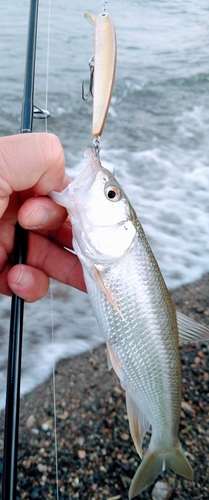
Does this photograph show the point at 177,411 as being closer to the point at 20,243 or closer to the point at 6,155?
the point at 20,243

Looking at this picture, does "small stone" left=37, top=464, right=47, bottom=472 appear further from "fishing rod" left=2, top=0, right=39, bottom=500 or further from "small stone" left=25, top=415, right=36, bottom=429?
"fishing rod" left=2, top=0, right=39, bottom=500

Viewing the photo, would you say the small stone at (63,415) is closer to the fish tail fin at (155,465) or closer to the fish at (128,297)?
the fish tail fin at (155,465)

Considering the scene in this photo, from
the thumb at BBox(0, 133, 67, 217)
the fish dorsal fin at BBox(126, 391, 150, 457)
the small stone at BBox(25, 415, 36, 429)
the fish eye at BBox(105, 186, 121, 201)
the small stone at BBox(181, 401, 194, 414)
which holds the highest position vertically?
the thumb at BBox(0, 133, 67, 217)

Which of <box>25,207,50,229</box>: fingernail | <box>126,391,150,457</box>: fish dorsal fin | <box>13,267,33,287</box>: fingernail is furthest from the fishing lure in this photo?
<box>126,391,150,457</box>: fish dorsal fin

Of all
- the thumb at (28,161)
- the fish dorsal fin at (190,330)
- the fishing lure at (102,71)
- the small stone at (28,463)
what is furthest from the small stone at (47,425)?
the fishing lure at (102,71)

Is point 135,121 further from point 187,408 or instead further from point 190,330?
point 190,330

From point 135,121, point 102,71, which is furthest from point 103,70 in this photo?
point 135,121

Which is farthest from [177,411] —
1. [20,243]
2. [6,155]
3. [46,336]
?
[46,336]
